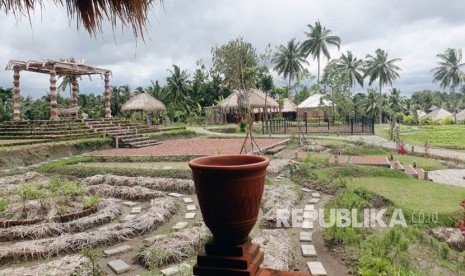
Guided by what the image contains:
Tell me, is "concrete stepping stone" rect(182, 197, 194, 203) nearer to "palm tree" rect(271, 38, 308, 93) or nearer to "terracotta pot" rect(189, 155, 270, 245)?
"terracotta pot" rect(189, 155, 270, 245)

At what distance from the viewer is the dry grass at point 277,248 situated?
4.06 m

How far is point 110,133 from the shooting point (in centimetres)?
1811

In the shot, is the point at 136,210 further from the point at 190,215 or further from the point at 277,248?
the point at 277,248

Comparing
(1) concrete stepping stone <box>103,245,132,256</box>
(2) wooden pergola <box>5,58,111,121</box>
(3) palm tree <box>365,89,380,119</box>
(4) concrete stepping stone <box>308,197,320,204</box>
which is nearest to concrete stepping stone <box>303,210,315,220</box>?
(4) concrete stepping stone <box>308,197,320,204</box>

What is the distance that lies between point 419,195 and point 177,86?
3552cm

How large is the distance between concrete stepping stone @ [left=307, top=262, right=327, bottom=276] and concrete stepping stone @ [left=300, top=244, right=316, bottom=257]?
274mm

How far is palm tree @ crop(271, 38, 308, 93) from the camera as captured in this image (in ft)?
154

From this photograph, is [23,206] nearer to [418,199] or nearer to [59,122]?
[418,199]

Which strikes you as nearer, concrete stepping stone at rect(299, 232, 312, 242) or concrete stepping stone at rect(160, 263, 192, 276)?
concrete stepping stone at rect(160, 263, 192, 276)

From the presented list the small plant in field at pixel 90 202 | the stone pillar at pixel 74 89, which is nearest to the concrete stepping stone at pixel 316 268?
the small plant in field at pixel 90 202

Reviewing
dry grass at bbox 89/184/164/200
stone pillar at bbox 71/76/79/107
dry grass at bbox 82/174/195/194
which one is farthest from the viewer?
stone pillar at bbox 71/76/79/107

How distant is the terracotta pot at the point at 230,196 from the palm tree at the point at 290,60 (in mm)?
45602

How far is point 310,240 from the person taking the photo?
5094 millimetres

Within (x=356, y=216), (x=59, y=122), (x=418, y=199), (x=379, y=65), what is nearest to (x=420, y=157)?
(x=418, y=199)
